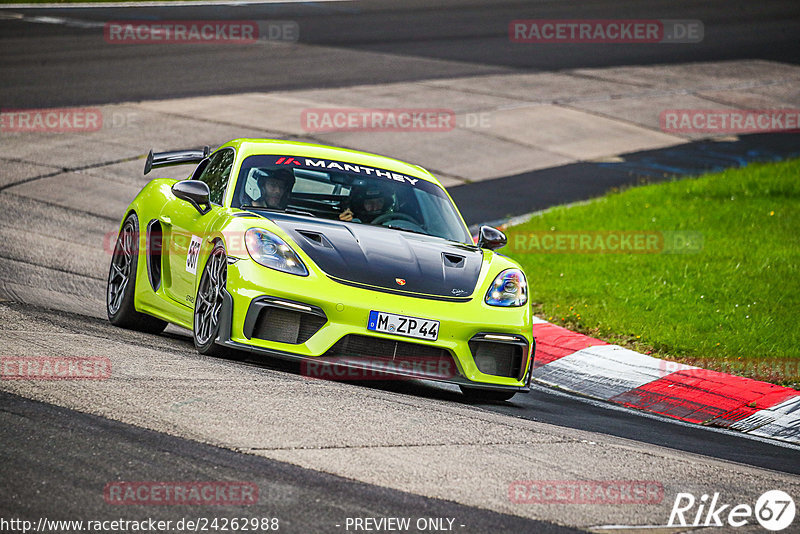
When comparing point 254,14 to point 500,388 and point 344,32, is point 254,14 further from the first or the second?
point 500,388

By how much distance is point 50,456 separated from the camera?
446cm

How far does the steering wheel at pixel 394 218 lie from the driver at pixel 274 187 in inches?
24.5

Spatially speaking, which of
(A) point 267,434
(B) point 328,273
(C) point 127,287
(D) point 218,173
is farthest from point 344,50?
(A) point 267,434

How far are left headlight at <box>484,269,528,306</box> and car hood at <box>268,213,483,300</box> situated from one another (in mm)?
134

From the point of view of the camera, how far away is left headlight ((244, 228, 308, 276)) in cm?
660

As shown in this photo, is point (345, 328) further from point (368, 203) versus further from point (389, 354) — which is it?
point (368, 203)

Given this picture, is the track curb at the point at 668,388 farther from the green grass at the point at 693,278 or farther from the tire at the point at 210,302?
the tire at the point at 210,302

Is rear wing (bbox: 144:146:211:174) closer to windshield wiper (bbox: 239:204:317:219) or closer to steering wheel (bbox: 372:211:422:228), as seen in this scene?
windshield wiper (bbox: 239:204:317:219)

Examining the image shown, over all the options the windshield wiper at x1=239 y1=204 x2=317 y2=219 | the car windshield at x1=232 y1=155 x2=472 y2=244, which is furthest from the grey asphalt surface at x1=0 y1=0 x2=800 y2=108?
the windshield wiper at x1=239 y1=204 x2=317 y2=219

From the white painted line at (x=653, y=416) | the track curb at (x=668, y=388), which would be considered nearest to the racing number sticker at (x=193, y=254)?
the white painted line at (x=653, y=416)

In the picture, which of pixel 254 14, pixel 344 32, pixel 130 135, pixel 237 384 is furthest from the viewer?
pixel 254 14

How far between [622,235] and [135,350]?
707 cm

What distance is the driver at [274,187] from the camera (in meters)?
7.52

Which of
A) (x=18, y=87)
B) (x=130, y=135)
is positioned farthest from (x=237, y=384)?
(x=18, y=87)
